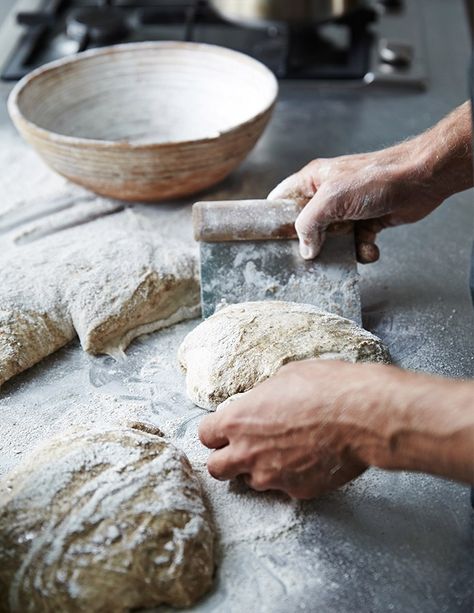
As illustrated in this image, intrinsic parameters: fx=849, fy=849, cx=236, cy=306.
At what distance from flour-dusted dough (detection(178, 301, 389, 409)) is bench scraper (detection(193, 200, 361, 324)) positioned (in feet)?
0.31

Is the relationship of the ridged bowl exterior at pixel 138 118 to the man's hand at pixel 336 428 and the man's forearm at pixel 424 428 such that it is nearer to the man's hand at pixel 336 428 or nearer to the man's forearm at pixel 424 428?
the man's hand at pixel 336 428

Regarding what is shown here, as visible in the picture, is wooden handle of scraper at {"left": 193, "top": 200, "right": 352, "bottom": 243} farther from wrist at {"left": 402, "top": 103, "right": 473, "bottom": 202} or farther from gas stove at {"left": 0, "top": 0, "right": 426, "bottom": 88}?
gas stove at {"left": 0, "top": 0, "right": 426, "bottom": 88}

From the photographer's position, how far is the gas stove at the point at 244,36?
2361mm

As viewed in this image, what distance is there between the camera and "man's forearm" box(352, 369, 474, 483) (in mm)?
950

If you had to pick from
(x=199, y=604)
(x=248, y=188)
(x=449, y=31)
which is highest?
(x=199, y=604)

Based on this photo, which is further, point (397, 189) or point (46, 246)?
point (46, 246)

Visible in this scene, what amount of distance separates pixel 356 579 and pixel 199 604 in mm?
200

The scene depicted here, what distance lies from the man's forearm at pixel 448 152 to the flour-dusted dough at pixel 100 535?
760 mm

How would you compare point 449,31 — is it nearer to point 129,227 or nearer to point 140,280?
point 129,227

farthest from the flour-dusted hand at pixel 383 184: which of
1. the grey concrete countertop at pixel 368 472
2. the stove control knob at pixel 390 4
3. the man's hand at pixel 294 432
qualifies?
the stove control knob at pixel 390 4

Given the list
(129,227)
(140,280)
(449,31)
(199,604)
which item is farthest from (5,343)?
(449,31)

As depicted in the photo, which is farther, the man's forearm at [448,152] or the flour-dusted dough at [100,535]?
the man's forearm at [448,152]

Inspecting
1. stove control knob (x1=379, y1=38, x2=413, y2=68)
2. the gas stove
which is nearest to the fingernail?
the gas stove

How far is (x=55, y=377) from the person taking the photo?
1.43m
